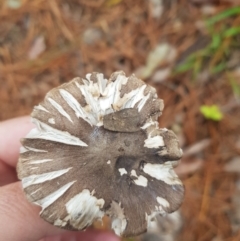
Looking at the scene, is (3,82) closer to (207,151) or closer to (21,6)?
(21,6)

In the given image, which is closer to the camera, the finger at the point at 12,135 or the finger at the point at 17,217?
the finger at the point at 17,217

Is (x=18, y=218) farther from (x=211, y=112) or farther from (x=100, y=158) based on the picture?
(x=211, y=112)

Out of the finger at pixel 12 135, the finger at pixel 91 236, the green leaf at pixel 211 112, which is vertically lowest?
the green leaf at pixel 211 112

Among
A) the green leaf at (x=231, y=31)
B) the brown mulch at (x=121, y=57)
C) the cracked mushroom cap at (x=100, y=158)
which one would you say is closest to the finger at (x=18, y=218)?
the cracked mushroom cap at (x=100, y=158)

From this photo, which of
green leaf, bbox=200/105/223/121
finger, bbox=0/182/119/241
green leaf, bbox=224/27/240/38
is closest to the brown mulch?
green leaf, bbox=200/105/223/121

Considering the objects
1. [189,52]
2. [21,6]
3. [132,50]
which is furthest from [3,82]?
[189,52]

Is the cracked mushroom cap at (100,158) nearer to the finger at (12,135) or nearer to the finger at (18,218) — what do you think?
the finger at (18,218)
